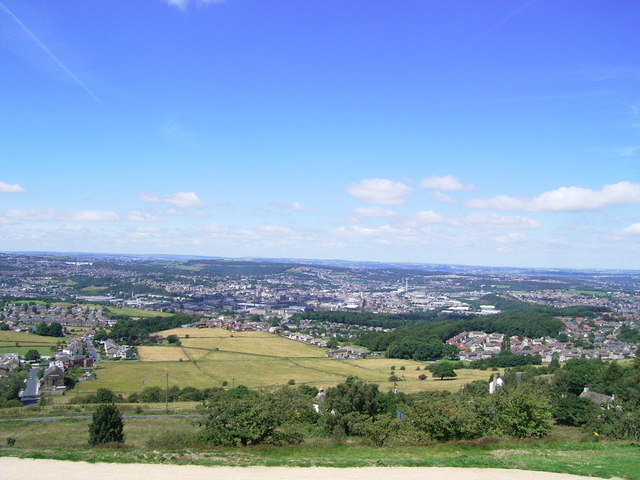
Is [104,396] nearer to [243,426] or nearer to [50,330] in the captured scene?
[243,426]

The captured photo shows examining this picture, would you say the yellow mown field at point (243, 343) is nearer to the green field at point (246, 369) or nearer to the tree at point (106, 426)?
the green field at point (246, 369)

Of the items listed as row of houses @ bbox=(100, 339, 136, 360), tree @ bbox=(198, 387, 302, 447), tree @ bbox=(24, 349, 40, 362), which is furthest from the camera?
row of houses @ bbox=(100, 339, 136, 360)

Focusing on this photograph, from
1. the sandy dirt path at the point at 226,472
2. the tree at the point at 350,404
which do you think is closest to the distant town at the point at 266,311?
the tree at the point at 350,404

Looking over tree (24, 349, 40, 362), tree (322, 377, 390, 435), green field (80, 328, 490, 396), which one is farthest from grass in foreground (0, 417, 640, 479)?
tree (24, 349, 40, 362)

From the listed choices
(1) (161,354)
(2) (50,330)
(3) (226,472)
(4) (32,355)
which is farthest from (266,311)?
(3) (226,472)

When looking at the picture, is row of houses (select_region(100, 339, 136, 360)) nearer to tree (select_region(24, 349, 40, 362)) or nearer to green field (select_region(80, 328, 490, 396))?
green field (select_region(80, 328, 490, 396))
